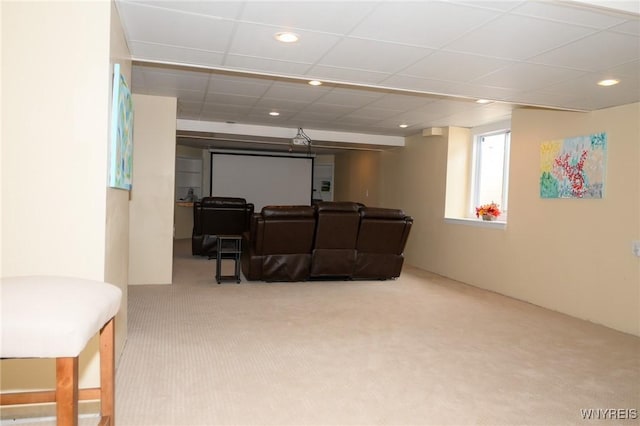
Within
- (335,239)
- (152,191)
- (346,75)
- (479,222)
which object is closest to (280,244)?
(335,239)

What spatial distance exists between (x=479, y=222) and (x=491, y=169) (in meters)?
1.00

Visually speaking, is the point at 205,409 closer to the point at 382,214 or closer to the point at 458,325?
the point at 458,325

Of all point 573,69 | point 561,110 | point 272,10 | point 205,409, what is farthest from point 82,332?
point 561,110

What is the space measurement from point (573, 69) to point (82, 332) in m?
3.40

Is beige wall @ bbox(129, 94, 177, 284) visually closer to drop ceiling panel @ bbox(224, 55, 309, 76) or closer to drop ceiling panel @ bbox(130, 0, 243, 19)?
drop ceiling panel @ bbox(224, 55, 309, 76)

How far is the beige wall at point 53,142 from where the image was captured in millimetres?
2061

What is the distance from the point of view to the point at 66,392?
1.27 meters

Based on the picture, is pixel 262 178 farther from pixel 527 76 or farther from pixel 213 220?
pixel 527 76

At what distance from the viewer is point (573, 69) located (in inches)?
128

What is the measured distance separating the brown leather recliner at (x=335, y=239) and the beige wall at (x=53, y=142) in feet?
11.4

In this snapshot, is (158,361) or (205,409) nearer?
(205,409)

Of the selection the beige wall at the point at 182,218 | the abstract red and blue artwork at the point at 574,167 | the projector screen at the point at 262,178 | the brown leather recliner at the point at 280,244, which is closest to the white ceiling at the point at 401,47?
the abstract red and blue artwork at the point at 574,167

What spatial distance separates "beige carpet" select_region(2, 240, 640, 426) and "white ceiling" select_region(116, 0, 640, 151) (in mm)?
2034

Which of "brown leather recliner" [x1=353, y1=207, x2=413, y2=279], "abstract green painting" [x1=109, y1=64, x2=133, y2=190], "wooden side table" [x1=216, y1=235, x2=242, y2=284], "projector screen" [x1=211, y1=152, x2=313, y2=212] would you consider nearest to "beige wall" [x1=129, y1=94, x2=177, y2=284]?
"wooden side table" [x1=216, y1=235, x2=242, y2=284]
